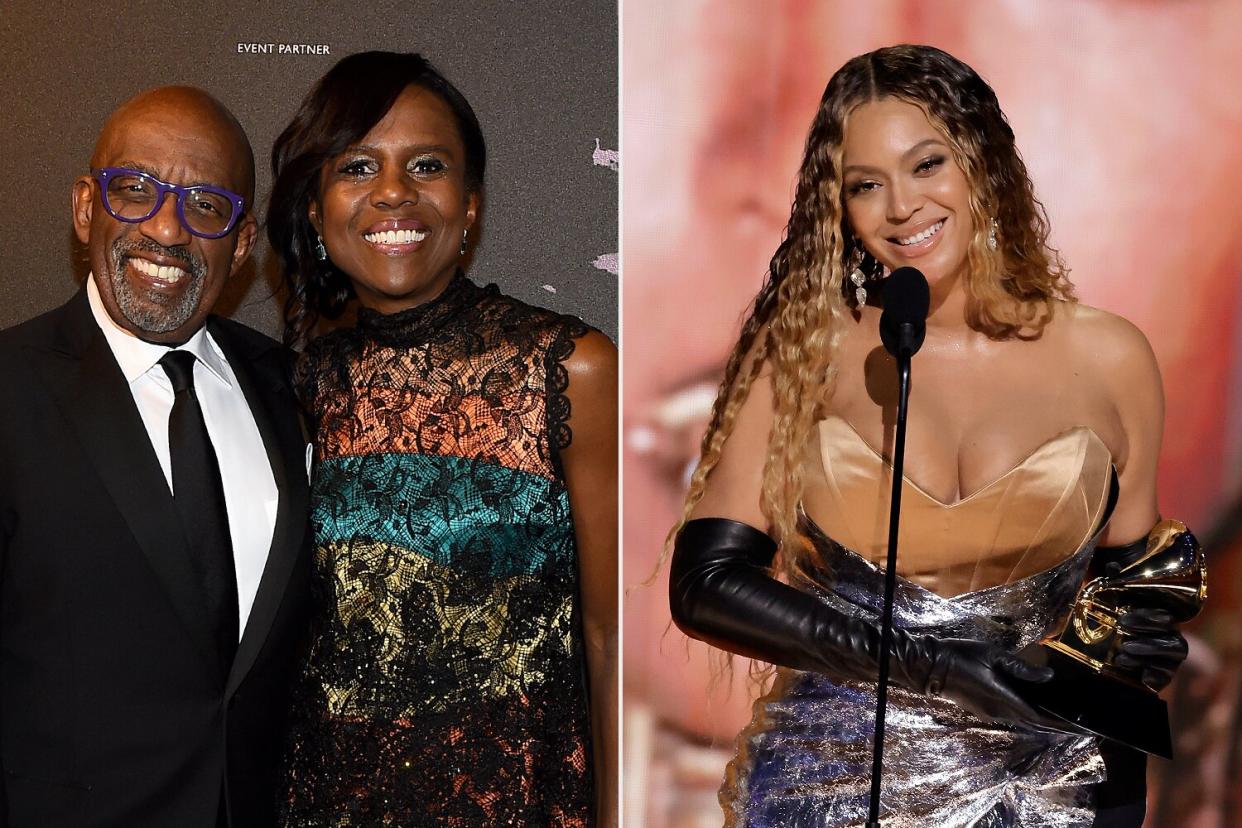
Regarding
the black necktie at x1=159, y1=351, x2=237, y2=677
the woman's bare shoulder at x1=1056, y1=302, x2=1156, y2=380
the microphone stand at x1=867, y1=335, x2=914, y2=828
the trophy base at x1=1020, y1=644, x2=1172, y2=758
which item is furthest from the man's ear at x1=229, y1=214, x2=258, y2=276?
the trophy base at x1=1020, y1=644, x2=1172, y2=758

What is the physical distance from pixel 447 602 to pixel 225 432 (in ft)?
1.84

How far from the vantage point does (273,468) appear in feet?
9.03

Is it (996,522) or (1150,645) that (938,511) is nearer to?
(996,522)

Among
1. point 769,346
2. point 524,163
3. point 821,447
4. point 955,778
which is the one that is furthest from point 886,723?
point 524,163

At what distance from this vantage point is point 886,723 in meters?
2.51

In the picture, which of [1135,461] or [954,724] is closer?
[954,724]

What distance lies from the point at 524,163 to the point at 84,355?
1157mm

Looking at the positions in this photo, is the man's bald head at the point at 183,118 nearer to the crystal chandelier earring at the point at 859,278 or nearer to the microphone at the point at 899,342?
the crystal chandelier earring at the point at 859,278

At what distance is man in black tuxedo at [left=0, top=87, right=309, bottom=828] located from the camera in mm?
2467

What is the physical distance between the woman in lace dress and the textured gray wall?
1.26 feet

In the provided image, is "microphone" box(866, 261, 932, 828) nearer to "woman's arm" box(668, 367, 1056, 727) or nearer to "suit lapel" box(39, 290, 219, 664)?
"woman's arm" box(668, 367, 1056, 727)

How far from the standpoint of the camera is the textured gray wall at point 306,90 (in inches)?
127

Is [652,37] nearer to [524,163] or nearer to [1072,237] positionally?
[524,163]

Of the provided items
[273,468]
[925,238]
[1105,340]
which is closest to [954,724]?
[1105,340]
